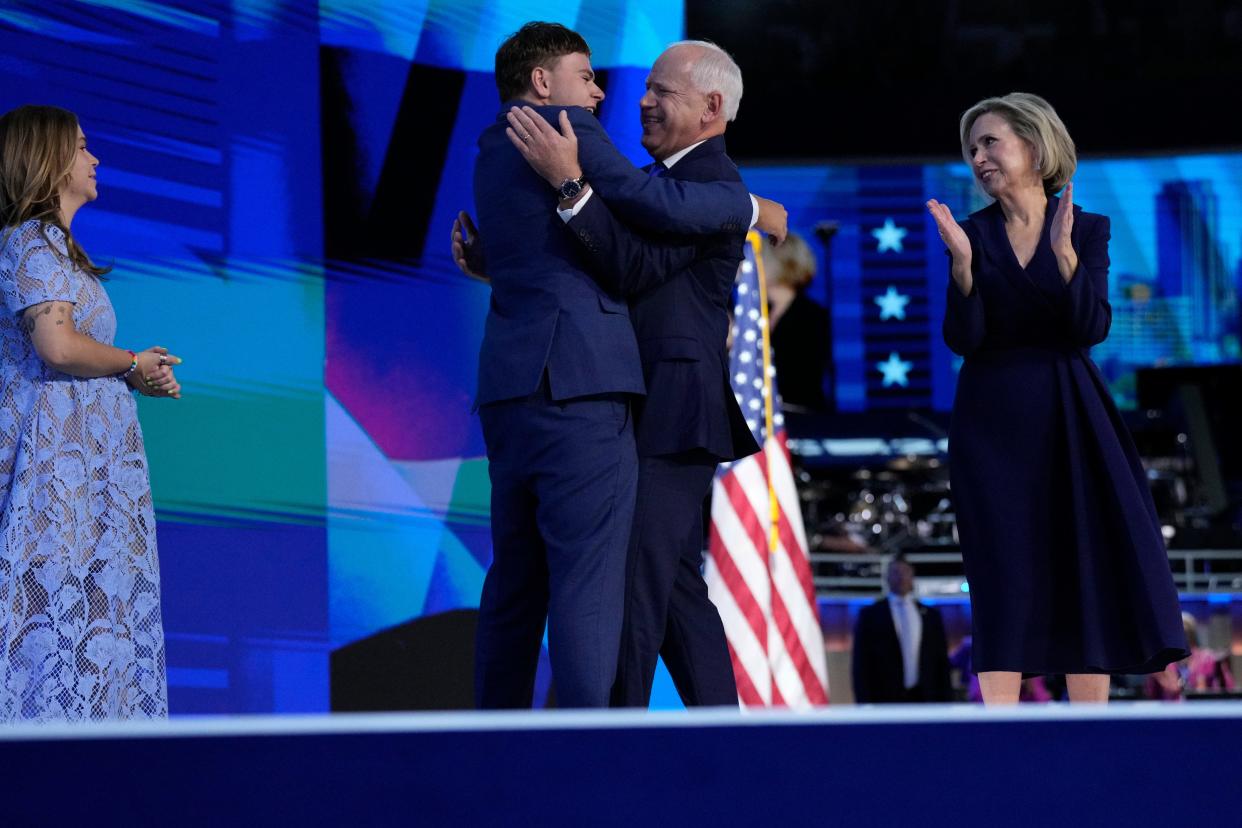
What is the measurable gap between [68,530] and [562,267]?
1.12 metres

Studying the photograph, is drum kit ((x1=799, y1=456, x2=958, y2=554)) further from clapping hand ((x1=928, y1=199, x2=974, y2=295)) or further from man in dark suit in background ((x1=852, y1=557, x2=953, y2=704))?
clapping hand ((x1=928, y1=199, x2=974, y2=295))

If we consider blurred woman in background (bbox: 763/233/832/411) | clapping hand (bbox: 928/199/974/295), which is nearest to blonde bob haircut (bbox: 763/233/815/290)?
clapping hand (bbox: 928/199/974/295)

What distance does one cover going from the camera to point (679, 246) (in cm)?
283

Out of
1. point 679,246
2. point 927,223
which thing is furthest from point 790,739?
point 927,223

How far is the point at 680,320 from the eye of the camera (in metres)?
2.87

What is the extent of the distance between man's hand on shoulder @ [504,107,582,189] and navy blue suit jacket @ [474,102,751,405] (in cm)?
4

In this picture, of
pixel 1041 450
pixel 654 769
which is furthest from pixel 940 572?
pixel 654 769

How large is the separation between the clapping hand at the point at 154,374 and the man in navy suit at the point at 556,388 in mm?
762

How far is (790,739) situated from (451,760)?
18 centimetres

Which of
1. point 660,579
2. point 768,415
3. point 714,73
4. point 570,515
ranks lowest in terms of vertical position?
point 660,579

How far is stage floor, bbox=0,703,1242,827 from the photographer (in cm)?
82

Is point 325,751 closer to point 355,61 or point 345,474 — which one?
point 345,474

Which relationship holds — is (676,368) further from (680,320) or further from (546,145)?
(546,145)

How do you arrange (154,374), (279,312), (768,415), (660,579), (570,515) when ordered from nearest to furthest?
(570,515)
(660,579)
(154,374)
(279,312)
(768,415)
